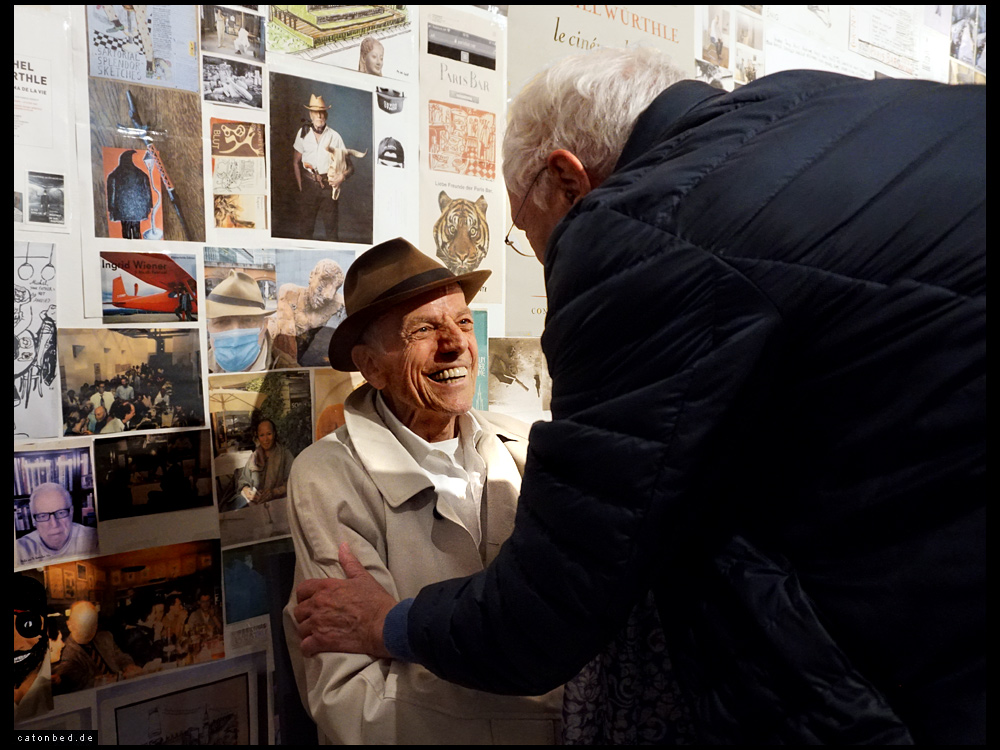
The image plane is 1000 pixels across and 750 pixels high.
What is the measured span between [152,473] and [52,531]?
212 millimetres

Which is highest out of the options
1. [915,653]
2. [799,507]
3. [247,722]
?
[799,507]

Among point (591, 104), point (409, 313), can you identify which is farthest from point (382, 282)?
point (591, 104)

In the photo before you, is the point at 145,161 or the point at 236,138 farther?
the point at 236,138

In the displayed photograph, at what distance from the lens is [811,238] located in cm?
76

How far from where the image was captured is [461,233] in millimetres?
2014

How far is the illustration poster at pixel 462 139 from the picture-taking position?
1.92 metres

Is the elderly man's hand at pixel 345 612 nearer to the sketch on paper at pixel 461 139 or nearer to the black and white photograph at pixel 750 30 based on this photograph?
the sketch on paper at pixel 461 139

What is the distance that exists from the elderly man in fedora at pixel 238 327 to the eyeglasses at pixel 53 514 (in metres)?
0.41

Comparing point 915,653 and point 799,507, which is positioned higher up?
point 799,507

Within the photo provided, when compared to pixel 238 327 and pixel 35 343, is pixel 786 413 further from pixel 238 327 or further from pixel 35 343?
pixel 35 343

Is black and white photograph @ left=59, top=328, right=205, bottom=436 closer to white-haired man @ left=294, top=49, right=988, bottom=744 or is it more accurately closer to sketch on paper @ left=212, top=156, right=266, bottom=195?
sketch on paper @ left=212, top=156, right=266, bottom=195

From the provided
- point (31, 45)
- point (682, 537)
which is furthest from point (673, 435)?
point (31, 45)
